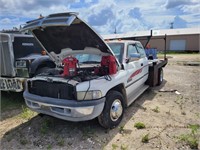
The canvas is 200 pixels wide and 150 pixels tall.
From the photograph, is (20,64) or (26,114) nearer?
(26,114)

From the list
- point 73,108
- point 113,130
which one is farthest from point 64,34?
point 113,130

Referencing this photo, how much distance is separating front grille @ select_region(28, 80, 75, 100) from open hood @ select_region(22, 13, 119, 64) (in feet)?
3.47

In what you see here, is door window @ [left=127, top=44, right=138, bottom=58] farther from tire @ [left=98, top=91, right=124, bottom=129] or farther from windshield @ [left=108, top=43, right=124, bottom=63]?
tire @ [left=98, top=91, right=124, bottom=129]

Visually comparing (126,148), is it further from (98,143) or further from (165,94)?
(165,94)

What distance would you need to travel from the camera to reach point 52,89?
402cm

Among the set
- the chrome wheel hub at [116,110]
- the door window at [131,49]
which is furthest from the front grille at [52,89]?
the door window at [131,49]

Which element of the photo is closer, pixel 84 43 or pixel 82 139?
pixel 82 139

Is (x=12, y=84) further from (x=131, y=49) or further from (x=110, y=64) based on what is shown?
(x=131, y=49)

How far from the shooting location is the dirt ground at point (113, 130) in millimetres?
3787

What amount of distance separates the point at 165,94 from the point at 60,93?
4103mm

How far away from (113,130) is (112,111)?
383 mm

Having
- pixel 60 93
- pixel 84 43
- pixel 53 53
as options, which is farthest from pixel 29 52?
pixel 60 93

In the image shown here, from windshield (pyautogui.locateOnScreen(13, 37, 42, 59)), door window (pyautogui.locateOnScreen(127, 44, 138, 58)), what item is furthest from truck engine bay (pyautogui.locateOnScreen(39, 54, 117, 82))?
windshield (pyautogui.locateOnScreen(13, 37, 42, 59))

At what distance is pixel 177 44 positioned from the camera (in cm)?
3453
